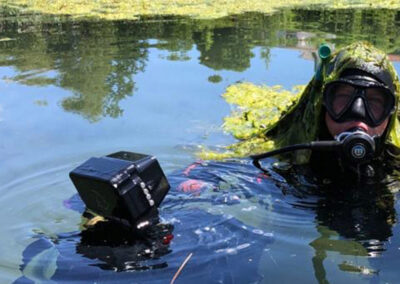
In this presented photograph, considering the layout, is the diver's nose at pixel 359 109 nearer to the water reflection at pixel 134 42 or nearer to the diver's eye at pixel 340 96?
the diver's eye at pixel 340 96

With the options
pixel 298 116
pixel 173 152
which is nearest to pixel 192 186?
pixel 298 116

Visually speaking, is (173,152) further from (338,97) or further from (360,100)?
(360,100)

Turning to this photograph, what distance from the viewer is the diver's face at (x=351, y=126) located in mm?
2650

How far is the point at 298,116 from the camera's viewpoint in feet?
11.0

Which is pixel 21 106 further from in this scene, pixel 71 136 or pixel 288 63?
pixel 288 63

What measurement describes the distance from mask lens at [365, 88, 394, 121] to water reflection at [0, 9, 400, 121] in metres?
2.89

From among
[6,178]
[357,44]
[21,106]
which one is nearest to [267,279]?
[357,44]

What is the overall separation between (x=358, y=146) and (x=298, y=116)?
2.83 ft

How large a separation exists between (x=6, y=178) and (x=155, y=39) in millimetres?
5071

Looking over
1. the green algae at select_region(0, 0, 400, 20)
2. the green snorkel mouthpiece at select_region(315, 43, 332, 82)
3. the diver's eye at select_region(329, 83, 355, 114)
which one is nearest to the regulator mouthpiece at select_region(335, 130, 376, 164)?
the diver's eye at select_region(329, 83, 355, 114)

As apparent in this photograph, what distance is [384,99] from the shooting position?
2.70 m

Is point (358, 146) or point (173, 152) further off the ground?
point (358, 146)

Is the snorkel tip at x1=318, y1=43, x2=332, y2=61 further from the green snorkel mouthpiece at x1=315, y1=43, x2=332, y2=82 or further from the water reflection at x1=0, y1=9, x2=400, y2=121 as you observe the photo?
the water reflection at x1=0, y1=9, x2=400, y2=121

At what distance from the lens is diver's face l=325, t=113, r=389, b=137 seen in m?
2.65
